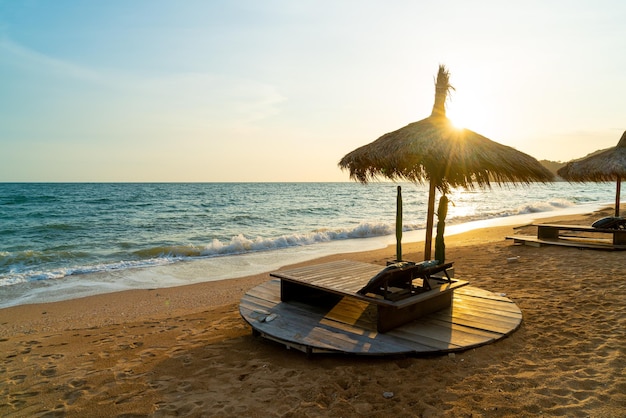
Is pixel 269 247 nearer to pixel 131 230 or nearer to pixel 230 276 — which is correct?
pixel 230 276

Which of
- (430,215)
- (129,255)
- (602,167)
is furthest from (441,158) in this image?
(129,255)

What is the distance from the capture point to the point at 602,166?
11234 millimetres

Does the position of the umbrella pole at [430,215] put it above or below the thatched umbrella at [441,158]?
below

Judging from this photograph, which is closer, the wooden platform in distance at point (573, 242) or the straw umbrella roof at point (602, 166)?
the wooden platform in distance at point (573, 242)

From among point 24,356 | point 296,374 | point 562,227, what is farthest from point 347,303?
point 562,227

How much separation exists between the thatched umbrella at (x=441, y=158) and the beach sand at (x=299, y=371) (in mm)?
1979

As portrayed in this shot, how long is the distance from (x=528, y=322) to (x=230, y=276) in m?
7.17

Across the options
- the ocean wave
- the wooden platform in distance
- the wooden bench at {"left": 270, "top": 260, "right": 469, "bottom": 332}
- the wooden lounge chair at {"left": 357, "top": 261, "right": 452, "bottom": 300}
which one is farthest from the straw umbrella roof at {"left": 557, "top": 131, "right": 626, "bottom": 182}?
the wooden lounge chair at {"left": 357, "top": 261, "right": 452, "bottom": 300}

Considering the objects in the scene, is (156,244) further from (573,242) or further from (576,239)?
(576,239)

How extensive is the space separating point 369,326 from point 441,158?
263 centimetres

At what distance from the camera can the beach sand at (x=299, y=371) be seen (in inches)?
134

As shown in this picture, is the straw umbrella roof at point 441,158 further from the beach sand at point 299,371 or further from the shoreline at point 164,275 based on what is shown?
the shoreline at point 164,275

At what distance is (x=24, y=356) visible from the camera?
16.9ft

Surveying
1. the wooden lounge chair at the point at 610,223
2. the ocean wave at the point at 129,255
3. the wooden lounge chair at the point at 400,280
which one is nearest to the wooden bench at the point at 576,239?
the wooden lounge chair at the point at 610,223
